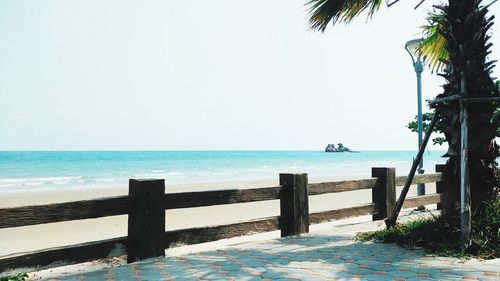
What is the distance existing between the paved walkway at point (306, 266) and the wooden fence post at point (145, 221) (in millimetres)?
150

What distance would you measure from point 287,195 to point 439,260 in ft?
7.59

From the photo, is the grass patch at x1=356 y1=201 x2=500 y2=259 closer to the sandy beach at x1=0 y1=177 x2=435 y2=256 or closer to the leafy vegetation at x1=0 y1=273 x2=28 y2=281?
the sandy beach at x1=0 y1=177 x2=435 y2=256

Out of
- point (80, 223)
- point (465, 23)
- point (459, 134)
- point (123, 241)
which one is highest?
point (465, 23)

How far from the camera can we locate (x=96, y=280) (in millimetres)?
4105

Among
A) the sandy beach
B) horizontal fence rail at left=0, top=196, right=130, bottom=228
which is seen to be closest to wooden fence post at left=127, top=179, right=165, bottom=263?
horizontal fence rail at left=0, top=196, right=130, bottom=228

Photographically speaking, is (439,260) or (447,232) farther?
(447,232)

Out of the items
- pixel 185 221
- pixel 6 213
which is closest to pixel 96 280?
pixel 6 213

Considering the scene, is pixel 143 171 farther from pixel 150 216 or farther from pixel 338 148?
pixel 338 148

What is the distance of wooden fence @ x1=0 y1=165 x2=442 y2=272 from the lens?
13.5 ft

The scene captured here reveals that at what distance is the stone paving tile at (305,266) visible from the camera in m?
4.12

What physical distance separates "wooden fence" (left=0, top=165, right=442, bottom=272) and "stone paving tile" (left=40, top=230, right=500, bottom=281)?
0.67 ft

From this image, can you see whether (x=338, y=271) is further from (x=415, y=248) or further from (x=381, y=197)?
(x=381, y=197)

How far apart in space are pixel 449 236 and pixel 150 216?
12.5 feet

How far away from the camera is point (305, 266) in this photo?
4520 millimetres
